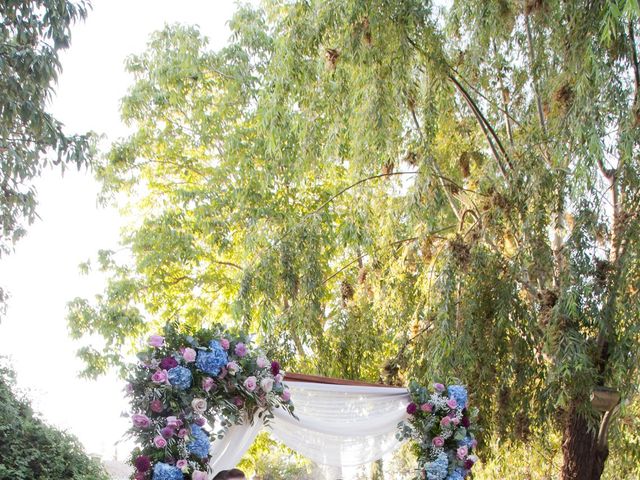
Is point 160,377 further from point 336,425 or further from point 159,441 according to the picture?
point 336,425

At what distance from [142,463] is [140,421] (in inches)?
7.6

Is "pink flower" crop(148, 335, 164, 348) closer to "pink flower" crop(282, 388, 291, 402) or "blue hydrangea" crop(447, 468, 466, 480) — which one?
"pink flower" crop(282, 388, 291, 402)

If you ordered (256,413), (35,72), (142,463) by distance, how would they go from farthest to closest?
1. (35,72)
2. (256,413)
3. (142,463)

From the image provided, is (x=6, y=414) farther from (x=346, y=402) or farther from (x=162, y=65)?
(x=162, y=65)

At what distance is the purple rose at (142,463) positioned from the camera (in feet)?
12.2

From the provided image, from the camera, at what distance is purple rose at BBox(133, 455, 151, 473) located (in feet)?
12.2

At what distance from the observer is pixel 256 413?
4379 millimetres

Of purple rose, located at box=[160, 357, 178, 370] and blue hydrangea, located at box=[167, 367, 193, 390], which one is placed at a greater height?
purple rose, located at box=[160, 357, 178, 370]

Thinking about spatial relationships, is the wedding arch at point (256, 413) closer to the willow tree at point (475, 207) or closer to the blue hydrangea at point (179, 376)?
the blue hydrangea at point (179, 376)

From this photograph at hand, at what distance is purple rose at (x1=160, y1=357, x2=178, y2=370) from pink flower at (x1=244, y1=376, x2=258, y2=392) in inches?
15.7

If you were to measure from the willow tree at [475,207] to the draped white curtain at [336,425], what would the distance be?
585 millimetres

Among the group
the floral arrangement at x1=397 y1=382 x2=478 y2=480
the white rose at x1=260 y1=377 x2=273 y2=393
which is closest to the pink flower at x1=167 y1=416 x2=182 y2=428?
the white rose at x1=260 y1=377 x2=273 y2=393

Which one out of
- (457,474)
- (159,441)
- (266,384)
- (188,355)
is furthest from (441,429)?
(159,441)

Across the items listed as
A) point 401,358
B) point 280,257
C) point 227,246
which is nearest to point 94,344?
point 227,246
